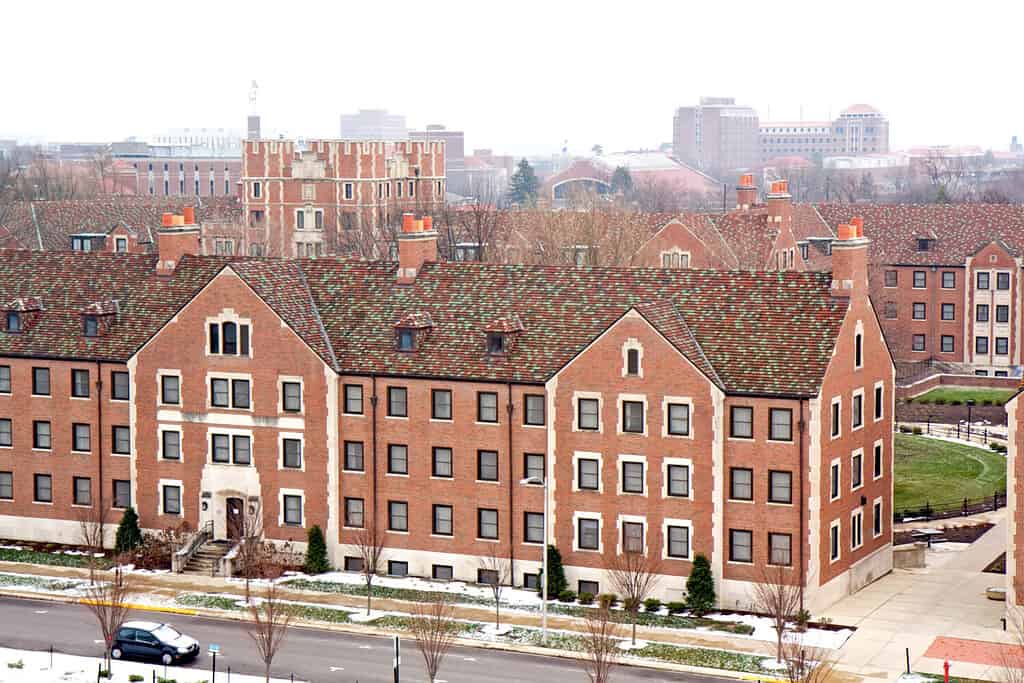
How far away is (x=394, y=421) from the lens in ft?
227

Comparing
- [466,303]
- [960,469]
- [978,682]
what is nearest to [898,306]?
[960,469]

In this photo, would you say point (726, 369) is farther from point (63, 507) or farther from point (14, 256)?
point (14, 256)

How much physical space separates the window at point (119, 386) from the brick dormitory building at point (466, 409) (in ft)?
0.28

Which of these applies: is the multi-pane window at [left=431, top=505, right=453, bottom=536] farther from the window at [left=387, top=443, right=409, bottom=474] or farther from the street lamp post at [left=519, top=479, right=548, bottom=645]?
the street lamp post at [left=519, top=479, right=548, bottom=645]

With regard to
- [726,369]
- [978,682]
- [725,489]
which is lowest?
[978,682]

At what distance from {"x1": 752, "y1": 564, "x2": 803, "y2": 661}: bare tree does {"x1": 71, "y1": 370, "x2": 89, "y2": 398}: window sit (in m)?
29.5

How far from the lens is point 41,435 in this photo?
74812 millimetres

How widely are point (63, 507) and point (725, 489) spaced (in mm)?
28687

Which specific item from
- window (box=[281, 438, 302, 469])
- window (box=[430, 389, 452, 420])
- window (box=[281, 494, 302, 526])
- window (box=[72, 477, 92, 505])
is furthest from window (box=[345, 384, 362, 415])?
window (box=[72, 477, 92, 505])

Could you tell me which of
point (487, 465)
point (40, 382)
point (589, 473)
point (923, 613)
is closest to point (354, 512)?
point (487, 465)

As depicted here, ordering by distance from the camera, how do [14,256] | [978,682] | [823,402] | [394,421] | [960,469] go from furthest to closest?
[960,469]
[14,256]
[394,421]
[823,402]
[978,682]

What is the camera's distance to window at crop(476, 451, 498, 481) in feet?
222

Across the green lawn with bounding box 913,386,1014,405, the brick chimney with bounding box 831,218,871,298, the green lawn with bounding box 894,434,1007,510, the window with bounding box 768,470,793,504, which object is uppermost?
the brick chimney with bounding box 831,218,871,298

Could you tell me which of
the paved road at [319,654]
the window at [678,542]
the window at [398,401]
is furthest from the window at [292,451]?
the window at [678,542]
